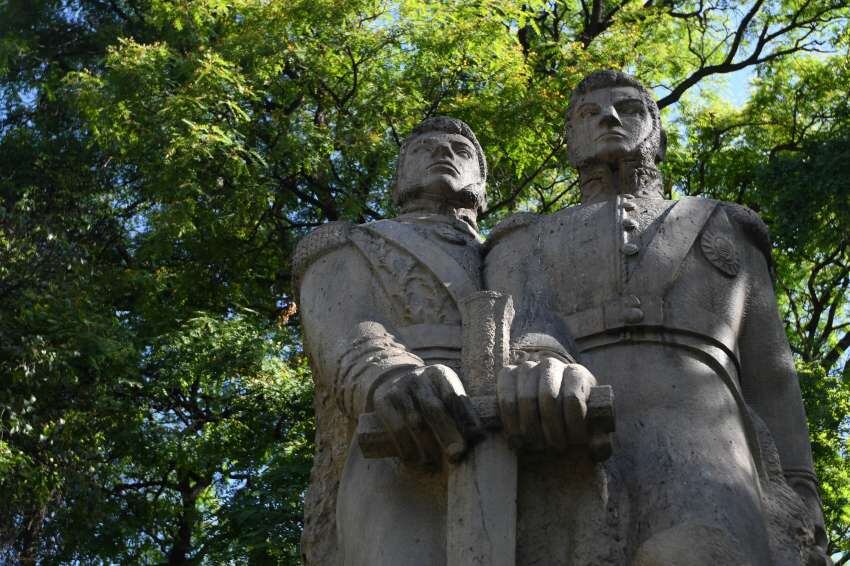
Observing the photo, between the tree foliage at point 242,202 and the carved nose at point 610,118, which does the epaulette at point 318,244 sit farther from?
the tree foliage at point 242,202

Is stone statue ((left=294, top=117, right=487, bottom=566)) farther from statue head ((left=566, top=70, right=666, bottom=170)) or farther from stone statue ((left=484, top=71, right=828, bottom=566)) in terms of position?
statue head ((left=566, top=70, right=666, bottom=170))

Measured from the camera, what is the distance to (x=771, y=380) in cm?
673

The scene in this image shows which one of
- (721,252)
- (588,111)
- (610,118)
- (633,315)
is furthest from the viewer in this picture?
(588,111)

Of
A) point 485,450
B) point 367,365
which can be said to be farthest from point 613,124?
point 485,450

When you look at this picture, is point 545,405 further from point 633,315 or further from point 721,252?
point 721,252

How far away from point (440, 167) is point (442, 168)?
1cm

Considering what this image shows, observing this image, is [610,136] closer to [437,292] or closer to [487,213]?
[437,292]

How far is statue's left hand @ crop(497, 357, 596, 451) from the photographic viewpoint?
545 centimetres

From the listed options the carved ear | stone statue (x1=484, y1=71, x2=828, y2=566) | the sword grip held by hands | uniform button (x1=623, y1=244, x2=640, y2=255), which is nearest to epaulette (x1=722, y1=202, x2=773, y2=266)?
stone statue (x1=484, y1=71, x2=828, y2=566)

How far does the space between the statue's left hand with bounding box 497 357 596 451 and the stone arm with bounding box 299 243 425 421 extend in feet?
2.07

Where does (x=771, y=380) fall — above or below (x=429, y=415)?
above

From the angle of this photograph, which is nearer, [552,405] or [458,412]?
[552,405]

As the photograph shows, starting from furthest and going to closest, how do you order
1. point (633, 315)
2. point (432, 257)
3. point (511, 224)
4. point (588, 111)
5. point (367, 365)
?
point (588, 111)
point (511, 224)
point (432, 257)
point (633, 315)
point (367, 365)

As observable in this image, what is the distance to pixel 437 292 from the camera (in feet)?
22.1
